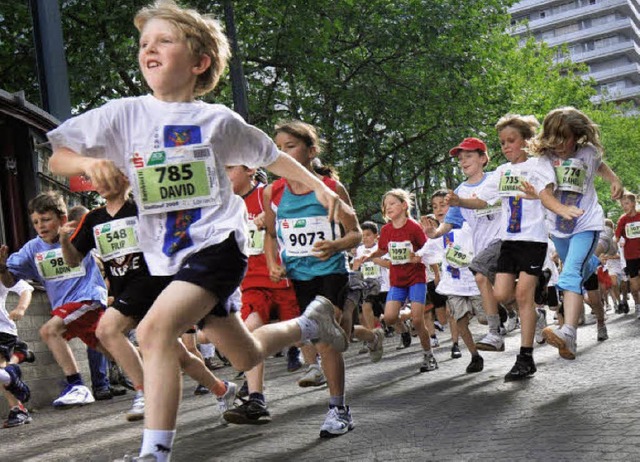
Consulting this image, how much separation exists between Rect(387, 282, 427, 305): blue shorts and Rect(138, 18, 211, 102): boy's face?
7.23 m

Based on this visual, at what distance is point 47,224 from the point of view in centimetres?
1020

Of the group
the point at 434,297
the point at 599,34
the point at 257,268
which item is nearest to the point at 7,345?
the point at 257,268

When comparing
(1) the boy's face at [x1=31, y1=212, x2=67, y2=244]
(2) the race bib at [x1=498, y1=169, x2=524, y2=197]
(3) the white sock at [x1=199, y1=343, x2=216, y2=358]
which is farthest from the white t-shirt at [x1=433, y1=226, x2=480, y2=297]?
(1) the boy's face at [x1=31, y1=212, x2=67, y2=244]

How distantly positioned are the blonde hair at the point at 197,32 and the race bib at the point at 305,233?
2.42 m

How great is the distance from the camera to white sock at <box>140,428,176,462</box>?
13.0 feet

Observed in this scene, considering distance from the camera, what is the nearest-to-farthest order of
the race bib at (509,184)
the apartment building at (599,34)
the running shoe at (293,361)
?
the race bib at (509,184)
the running shoe at (293,361)
the apartment building at (599,34)

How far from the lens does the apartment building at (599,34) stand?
129 m

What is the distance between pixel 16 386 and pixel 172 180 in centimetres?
534

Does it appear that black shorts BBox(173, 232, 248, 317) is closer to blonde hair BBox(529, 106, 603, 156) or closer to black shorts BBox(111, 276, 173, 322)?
black shorts BBox(111, 276, 173, 322)

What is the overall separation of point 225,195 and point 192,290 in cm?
54

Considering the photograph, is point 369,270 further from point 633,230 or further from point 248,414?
point 248,414

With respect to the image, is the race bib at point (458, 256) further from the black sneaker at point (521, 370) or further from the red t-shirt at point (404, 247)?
the black sneaker at point (521, 370)

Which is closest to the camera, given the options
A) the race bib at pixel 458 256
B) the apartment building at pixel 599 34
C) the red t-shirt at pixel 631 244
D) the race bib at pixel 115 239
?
the race bib at pixel 115 239

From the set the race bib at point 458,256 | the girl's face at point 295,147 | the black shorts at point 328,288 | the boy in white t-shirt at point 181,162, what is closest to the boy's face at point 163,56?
the boy in white t-shirt at point 181,162
